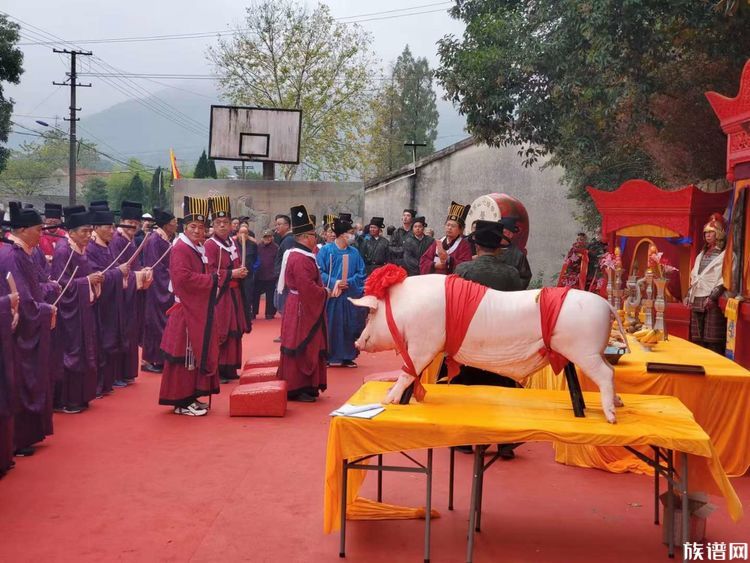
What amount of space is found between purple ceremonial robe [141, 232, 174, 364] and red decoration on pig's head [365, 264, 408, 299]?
20.6 ft

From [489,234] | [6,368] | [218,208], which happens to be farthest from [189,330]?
[489,234]

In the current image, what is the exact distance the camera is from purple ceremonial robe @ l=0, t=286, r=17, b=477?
5.73m

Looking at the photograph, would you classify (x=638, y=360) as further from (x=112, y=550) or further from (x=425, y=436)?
(x=112, y=550)

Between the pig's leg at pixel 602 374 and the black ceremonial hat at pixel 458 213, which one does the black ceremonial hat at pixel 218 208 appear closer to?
the black ceremonial hat at pixel 458 213

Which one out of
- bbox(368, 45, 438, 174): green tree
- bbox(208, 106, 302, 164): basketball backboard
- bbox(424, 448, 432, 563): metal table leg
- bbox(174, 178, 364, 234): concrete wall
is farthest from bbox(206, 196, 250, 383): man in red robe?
bbox(368, 45, 438, 174): green tree

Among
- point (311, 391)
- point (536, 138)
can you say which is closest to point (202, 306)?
point (311, 391)

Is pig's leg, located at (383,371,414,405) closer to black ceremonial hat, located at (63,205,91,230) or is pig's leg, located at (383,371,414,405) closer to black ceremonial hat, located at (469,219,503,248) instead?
black ceremonial hat, located at (469,219,503,248)

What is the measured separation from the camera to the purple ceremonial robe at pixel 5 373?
226 inches

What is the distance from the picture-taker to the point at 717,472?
416 centimetres

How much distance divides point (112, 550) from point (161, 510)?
669mm

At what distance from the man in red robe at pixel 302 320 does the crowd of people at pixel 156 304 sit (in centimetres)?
1

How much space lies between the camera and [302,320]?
8711 millimetres

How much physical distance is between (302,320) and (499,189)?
49.7ft

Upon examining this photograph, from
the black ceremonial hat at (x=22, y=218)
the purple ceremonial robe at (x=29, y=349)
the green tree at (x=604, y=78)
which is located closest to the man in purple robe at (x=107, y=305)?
the purple ceremonial robe at (x=29, y=349)
